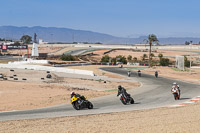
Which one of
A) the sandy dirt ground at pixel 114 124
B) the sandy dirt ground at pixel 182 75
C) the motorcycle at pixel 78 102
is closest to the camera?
the sandy dirt ground at pixel 114 124

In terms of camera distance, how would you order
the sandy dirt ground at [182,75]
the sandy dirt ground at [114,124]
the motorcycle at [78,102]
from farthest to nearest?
the sandy dirt ground at [182,75]
the motorcycle at [78,102]
the sandy dirt ground at [114,124]

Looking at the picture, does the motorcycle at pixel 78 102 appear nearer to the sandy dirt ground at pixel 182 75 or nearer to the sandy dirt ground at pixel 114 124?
the sandy dirt ground at pixel 114 124

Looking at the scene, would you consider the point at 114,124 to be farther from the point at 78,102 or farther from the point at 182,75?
the point at 182,75

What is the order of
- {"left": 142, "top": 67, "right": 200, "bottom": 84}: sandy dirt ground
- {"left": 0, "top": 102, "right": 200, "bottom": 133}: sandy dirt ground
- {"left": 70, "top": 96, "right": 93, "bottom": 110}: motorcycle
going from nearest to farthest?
{"left": 0, "top": 102, "right": 200, "bottom": 133}: sandy dirt ground, {"left": 70, "top": 96, "right": 93, "bottom": 110}: motorcycle, {"left": 142, "top": 67, "right": 200, "bottom": 84}: sandy dirt ground

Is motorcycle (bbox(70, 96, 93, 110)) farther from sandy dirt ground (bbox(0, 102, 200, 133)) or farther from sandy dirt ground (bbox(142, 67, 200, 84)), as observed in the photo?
sandy dirt ground (bbox(142, 67, 200, 84))

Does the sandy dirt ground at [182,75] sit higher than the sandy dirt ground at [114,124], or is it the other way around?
the sandy dirt ground at [182,75]

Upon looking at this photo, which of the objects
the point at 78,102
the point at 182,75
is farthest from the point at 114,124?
the point at 182,75

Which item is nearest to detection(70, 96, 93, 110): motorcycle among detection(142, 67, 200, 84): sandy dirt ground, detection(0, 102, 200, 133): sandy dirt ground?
detection(0, 102, 200, 133): sandy dirt ground

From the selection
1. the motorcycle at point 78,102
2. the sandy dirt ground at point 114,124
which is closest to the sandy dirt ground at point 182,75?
the motorcycle at point 78,102

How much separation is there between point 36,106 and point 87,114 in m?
6.07

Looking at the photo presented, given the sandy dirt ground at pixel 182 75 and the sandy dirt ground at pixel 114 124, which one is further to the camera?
the sandy dirt ground at pixel 182 75

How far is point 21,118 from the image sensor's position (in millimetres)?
16734

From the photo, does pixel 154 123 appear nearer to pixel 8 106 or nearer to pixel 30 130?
pixel 30 130

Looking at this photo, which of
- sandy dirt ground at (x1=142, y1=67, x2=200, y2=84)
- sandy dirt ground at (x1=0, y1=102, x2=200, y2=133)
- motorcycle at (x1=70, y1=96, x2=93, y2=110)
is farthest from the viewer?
sandy dirt ground at (x1=142, y1=67, x2=200, y2=84)
